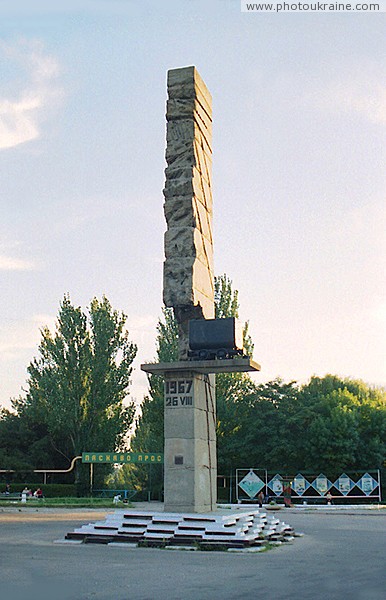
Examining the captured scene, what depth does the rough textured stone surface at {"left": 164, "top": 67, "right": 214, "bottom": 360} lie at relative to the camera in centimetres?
1861

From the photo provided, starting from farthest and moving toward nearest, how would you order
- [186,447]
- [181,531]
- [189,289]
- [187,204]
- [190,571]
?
[187,204] < [189,289] < [186,447] < [181,531] < [190,571]

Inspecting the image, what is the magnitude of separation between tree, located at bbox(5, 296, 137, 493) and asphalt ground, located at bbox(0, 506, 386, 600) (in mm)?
22219

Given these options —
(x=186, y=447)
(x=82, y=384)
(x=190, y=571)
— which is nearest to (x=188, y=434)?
(x=186, y=447)

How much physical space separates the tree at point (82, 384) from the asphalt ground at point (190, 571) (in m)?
22.2

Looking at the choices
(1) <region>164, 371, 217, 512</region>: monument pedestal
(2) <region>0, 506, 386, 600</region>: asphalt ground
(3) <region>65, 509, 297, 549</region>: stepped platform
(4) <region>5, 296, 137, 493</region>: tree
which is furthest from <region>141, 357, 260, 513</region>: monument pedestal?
(4) <region>5, 296, 137, 493</region>: tree

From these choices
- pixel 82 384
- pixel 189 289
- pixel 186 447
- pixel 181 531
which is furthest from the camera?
pixel 82 384

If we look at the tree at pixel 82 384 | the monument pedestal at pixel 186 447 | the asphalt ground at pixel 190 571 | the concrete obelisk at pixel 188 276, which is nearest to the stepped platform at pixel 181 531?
the asphalt ground at pixel 190 571

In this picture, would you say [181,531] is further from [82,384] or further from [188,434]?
[82,384]

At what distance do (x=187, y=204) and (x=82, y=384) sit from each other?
78.8ft

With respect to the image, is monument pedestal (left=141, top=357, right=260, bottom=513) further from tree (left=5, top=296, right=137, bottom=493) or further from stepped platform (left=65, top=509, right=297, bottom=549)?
tree (left=5, top=296, right=137, bottom=493)

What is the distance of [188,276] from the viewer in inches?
727

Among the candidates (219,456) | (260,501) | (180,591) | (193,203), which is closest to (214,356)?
(193,203)

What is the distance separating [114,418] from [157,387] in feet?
11.2

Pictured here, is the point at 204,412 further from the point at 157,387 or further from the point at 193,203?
the point at 157,387
